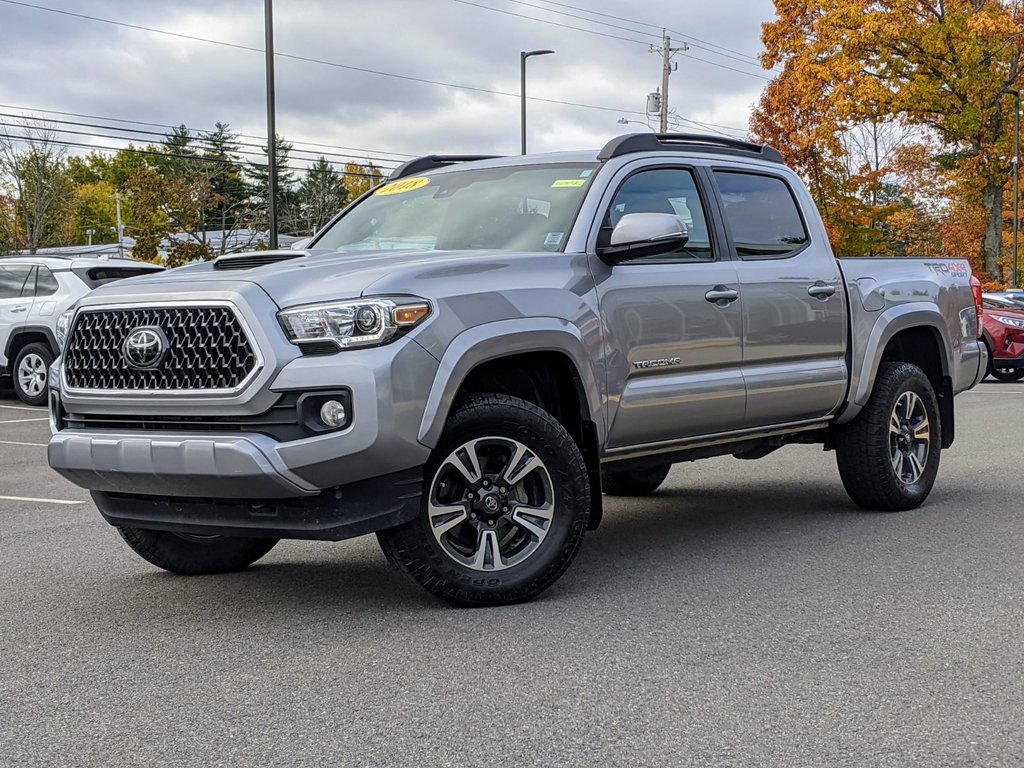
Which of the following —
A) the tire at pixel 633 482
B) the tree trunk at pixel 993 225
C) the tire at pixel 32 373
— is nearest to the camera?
the tire at pixel 633 482

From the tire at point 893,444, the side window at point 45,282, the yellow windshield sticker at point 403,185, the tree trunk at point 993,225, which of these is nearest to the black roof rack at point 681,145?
the yellow windshield sticker at point 403,185

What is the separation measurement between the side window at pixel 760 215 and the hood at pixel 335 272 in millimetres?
1558

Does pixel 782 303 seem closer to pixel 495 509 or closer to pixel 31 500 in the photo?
pixel 495 509

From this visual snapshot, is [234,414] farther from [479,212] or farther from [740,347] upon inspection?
[740,347]

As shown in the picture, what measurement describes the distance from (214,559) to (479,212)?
6.77ft

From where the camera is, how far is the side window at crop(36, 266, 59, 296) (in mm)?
16375

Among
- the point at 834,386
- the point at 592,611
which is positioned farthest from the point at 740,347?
the point at 592,611

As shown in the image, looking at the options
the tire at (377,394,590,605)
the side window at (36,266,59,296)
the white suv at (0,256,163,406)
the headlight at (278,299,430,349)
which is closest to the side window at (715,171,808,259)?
the tire at (377,394,590,605)

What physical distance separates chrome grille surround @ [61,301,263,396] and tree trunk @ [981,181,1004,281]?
40.1m

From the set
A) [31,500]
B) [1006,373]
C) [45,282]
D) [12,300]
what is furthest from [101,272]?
[1006,373]

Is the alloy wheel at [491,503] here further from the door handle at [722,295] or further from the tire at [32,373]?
the tire at [32,373]

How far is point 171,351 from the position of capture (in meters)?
5.06

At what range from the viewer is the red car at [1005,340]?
2236 cm

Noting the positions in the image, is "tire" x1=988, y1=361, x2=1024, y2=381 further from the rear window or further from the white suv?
the white suv
